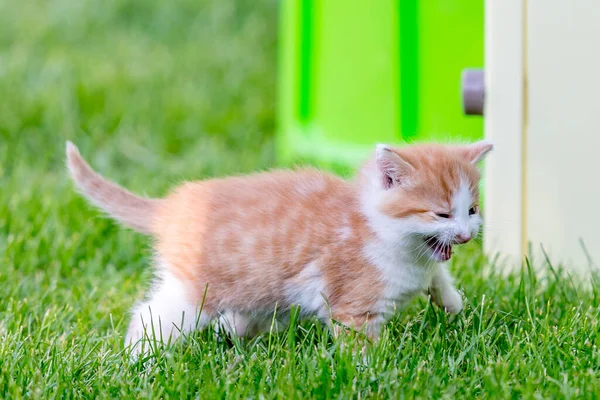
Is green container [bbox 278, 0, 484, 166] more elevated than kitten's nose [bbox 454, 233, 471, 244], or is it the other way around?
green container [bbox 278, 0, 484, 166]

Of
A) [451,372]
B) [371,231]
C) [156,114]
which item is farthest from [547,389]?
[156,114]

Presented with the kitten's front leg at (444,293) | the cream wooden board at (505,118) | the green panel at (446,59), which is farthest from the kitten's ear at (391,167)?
the green panel at (446,59)

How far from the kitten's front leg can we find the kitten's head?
0.17 m

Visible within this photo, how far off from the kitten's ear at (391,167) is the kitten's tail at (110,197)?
30.0 inches

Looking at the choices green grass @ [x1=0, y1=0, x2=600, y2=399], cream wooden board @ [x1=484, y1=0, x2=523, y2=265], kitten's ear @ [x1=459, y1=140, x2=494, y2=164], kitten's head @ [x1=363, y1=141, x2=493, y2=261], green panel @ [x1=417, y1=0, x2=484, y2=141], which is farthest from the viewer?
green panel @ [x1=417, y1=0, x2=484, y2=141]

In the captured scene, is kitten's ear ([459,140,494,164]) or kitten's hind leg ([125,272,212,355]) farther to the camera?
kitten's hind leg ([125,272,212,355])

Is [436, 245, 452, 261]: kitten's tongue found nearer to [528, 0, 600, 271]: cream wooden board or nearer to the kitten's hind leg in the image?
the kitten's hind leg

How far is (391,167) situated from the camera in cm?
221

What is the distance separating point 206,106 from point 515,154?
7.23ft

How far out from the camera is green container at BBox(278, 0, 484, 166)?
3424 millimetres

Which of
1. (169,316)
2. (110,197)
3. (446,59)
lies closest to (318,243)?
(169,316)

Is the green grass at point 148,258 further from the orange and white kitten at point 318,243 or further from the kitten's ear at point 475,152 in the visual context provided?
the kitten's ear at point 475,152

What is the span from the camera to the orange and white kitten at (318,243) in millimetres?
2207

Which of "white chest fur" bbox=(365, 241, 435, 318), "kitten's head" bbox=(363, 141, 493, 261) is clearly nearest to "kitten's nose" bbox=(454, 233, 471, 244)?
"kitten's head" bbox=(363, 141, 493, 261)
